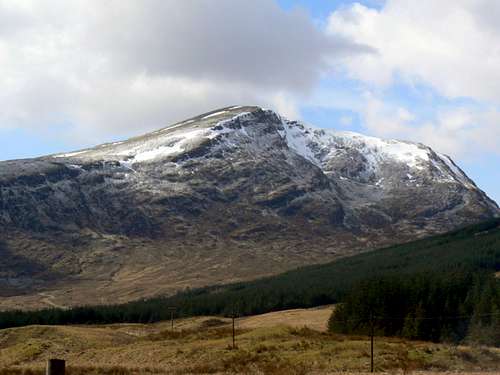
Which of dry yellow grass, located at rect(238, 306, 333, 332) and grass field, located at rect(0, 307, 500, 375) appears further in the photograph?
dry yellow grass, located at rect(238, 306, 333, 332)

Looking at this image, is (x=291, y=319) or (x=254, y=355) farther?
(x=291, y=319)

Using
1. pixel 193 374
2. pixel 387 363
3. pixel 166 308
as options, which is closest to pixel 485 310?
pixel 387 363

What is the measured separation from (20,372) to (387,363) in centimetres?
2800

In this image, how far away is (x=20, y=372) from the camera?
55625mm

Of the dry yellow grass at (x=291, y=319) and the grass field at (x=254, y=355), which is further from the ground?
the dry yellow grass at (x=291, y=319)

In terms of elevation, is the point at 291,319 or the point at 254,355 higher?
the point at 291,319

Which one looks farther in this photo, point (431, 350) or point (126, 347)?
point (126, 347)

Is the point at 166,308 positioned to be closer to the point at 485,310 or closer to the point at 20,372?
the point at 485,310

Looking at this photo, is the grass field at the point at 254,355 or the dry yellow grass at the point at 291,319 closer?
the grass field at the point at 254,355

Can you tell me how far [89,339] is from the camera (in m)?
108

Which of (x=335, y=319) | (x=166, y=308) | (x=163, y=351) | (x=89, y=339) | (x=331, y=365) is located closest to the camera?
(x=331, y=365)

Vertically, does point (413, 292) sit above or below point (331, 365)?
above

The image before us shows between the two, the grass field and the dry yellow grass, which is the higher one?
the dry yellow grass

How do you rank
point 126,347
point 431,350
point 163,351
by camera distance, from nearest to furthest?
point 431,350, point 163,351, point 126,347
